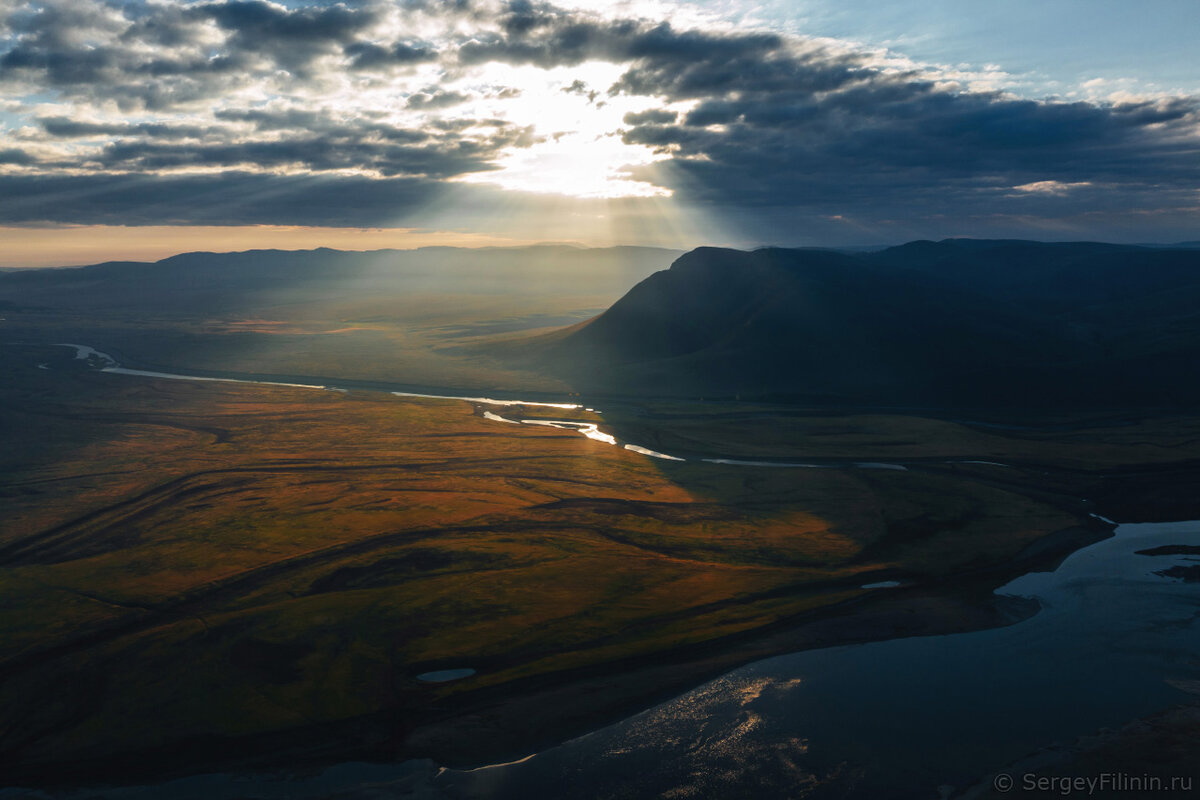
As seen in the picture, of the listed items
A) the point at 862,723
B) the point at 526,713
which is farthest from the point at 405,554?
the point at 862,723

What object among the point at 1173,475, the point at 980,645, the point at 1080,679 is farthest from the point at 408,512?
the point at 1173,475

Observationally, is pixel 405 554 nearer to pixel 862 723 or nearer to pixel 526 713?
pixel 526 713

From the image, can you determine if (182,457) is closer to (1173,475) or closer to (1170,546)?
(1170,546)

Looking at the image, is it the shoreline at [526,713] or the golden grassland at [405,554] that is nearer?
the shoreline at [526,713]

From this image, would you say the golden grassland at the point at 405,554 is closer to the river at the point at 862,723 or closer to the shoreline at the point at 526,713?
the shoreline at the point at 526,713

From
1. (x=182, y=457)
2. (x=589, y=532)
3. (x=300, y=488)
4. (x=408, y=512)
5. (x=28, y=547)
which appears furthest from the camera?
(x=182, y=457)

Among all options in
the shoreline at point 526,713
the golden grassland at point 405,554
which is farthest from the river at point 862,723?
the golden grassland at point 405,554

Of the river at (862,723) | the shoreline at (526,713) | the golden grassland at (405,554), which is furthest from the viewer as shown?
the golden grassland at (405,554)

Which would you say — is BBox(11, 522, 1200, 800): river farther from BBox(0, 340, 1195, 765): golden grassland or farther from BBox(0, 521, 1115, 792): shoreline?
BBox(0, 340, 1195, 765): golden grassland
